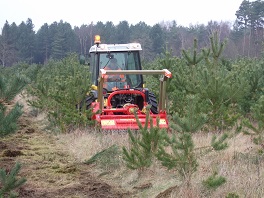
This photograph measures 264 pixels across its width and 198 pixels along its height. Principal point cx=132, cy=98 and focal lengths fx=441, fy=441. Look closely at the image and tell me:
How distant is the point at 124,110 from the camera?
9539 mm

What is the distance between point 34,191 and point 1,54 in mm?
50378

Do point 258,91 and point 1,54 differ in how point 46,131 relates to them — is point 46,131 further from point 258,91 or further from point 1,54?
point 1,54

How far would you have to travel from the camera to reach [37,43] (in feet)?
204

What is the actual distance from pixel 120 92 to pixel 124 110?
0.55 m

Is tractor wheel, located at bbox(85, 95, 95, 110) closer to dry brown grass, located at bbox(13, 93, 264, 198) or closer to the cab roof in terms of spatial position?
the cab roof

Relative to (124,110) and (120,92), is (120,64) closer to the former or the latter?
(120,92)

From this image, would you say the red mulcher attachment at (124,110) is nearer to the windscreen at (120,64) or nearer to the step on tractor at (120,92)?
the step on tractor at (120,92)

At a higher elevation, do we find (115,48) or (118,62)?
(115,48)

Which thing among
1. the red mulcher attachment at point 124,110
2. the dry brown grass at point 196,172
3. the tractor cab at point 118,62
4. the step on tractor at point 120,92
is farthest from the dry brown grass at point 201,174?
the tractor cab at point 118,62

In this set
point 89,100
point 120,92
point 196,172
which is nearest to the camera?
point 196,172

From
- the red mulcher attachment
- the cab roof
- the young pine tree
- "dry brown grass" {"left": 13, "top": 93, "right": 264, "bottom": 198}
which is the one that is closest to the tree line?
the cab roof

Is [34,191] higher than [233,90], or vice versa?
[233,90]

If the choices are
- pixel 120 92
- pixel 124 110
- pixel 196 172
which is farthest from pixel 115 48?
pixel 196 172

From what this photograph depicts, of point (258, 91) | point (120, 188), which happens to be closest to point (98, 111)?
point (120, 188)
